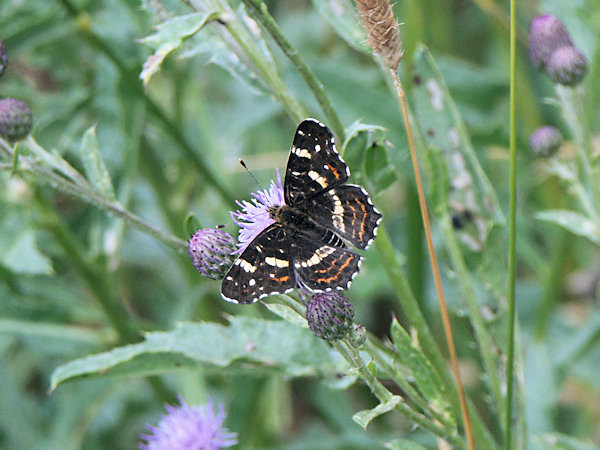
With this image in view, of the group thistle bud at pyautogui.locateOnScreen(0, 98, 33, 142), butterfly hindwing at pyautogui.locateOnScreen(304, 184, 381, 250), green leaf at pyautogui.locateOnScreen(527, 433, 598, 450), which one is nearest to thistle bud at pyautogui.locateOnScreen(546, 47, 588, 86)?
butterfly hindwing at pyautogui.locateOnScreen(304, 184, 381, 250)

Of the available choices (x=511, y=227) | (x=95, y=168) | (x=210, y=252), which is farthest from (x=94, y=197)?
(x=511, y=227)

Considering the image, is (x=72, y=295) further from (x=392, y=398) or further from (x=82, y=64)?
(x=392, y=398)

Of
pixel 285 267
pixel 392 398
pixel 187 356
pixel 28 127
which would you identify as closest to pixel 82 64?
pixel 28 127

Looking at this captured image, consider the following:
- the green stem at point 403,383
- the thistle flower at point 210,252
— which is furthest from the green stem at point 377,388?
the thistle flower at point 210,252

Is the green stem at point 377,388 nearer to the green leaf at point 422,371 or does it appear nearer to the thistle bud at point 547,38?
the green leaf at point 422,371

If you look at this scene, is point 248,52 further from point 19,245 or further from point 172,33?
point 19,245

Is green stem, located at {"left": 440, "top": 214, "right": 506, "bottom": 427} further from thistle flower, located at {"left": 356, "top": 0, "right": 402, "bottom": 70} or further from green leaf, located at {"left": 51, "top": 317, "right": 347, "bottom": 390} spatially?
thistle flower, located at {"left": 356, "top": 0, "right": 402, "bottom": 70}

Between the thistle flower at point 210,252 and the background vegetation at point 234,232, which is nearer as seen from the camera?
the thistle flower at point 210,252
